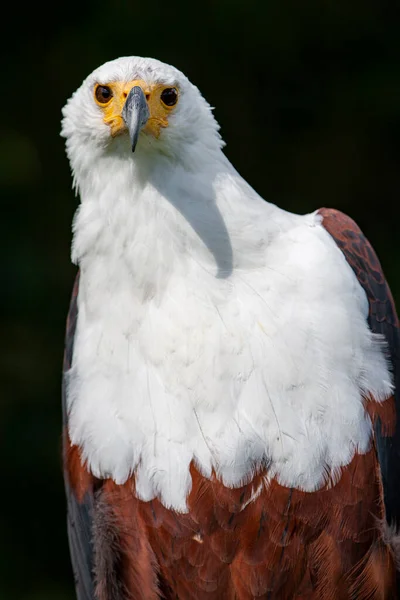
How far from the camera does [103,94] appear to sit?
3.01 metres

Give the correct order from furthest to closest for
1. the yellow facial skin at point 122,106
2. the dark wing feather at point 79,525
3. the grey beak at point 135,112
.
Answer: the dark wing feather at point 79,525 < the yellow facial skin at point 122,106 < the grey beak at point 135,112

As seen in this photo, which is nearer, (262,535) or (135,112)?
(135,112)

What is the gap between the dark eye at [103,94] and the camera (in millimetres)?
3004

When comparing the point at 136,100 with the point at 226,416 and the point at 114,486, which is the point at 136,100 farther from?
the point at 114,486

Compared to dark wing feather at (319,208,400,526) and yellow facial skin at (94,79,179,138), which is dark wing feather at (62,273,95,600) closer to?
yellow facial skin at (94,79,179,138)

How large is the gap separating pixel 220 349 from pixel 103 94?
2.97ft

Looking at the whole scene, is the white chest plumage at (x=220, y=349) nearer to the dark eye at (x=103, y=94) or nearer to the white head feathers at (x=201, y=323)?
the white head feathers at (x=201, y=323)

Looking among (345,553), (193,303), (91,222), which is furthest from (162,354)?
(345,553)

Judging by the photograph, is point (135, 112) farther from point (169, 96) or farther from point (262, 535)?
point (262, 535)

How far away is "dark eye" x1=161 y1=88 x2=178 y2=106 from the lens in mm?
3016

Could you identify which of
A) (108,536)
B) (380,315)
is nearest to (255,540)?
(108,536)

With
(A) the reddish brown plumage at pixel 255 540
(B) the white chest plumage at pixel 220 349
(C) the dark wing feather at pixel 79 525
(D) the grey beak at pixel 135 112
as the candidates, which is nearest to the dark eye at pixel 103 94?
(D) the grey beak at pixel 135 112

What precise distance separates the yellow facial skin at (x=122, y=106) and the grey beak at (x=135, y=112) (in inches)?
3.2

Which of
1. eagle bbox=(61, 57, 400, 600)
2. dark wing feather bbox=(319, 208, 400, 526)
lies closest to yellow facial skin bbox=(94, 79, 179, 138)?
eagle bbox=(61, 57, 400, 600)
